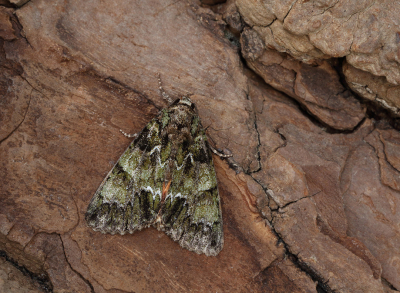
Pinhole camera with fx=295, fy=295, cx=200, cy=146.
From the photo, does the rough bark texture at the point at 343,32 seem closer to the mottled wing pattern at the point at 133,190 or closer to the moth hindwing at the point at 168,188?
the moth hindwing at the point at 168,188

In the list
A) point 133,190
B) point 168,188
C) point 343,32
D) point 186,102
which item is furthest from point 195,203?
point 343,32

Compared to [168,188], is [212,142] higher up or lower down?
higher up

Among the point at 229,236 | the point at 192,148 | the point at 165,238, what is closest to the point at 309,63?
the point at 192,148

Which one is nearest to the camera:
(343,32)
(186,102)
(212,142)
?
(343,32)

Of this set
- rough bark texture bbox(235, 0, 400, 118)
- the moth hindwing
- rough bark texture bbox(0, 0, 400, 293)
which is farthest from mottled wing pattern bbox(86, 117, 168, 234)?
rough bark texture bbox(235, 0, 400, 118)

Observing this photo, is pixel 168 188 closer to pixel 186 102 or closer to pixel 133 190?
pixel 133 190

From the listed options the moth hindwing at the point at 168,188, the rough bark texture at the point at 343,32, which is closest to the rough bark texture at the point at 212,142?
the rough bark texture at the point at 343,32

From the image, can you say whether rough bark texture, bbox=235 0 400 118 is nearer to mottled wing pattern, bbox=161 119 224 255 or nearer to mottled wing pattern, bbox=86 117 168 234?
mottled wing pattern, bbox=161 119 224 255
